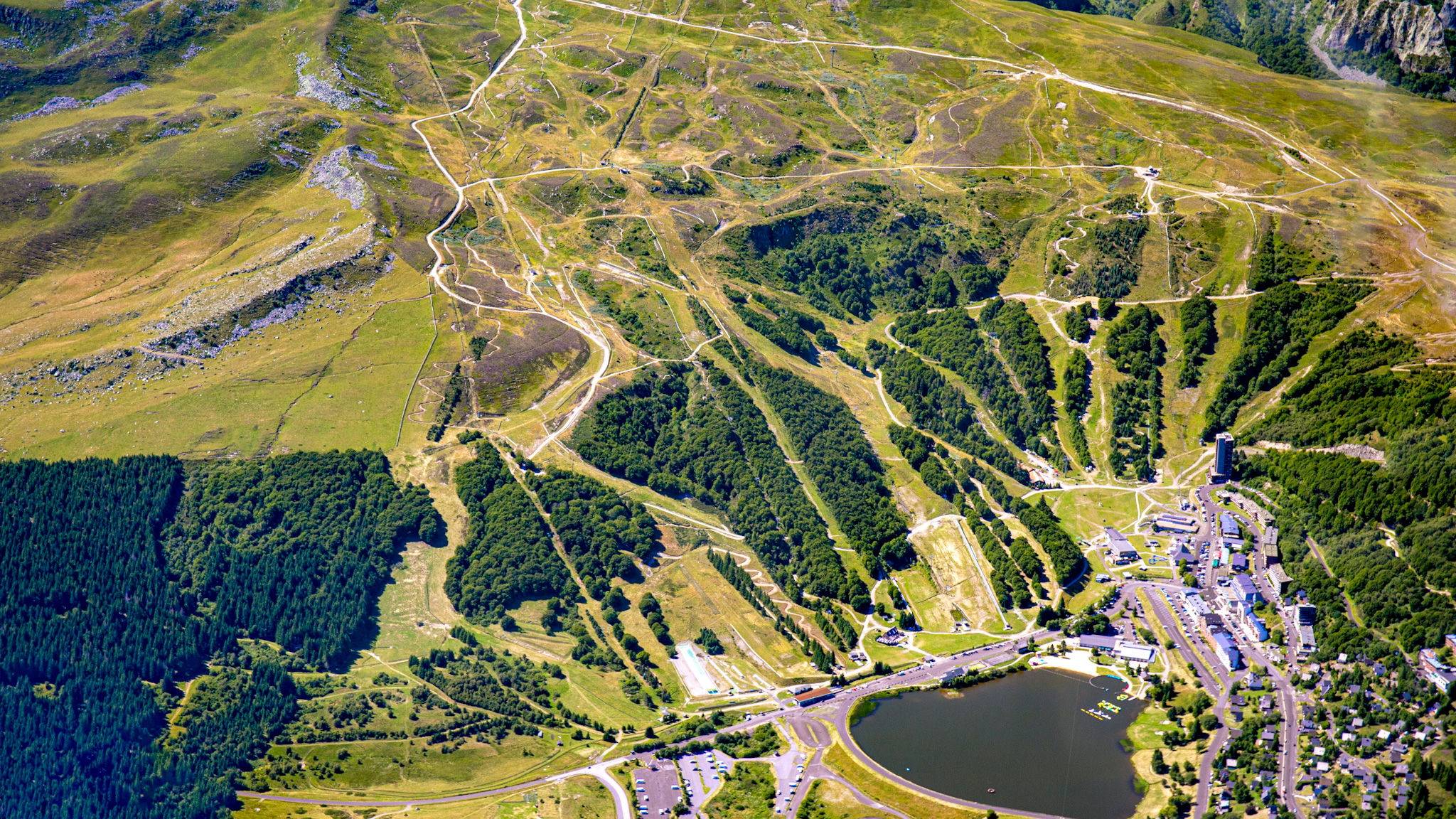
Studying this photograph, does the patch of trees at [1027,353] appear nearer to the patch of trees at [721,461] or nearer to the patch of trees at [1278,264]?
the patch of trees at [1278,264]

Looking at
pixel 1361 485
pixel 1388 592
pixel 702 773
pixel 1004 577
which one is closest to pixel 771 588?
pixel 1004 577


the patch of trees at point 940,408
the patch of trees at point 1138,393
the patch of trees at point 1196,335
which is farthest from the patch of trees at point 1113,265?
the patch of trees at point 940,408

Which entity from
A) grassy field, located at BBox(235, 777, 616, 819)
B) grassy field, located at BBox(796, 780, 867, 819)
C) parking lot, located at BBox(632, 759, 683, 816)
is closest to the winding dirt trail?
grassy field, located at BBox(796, 780, 867, 819)

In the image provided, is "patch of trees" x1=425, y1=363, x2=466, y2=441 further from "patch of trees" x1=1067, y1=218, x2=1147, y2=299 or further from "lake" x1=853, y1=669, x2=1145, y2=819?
"patch of trees" x1=1067, y1=218, x2=1147, y2=299

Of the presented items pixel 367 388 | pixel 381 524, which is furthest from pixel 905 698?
pixel 367 388

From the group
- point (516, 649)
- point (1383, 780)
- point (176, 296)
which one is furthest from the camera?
point (176, 296)

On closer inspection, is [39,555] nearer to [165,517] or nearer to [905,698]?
[165,517]

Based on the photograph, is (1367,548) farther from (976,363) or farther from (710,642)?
(710,642)
